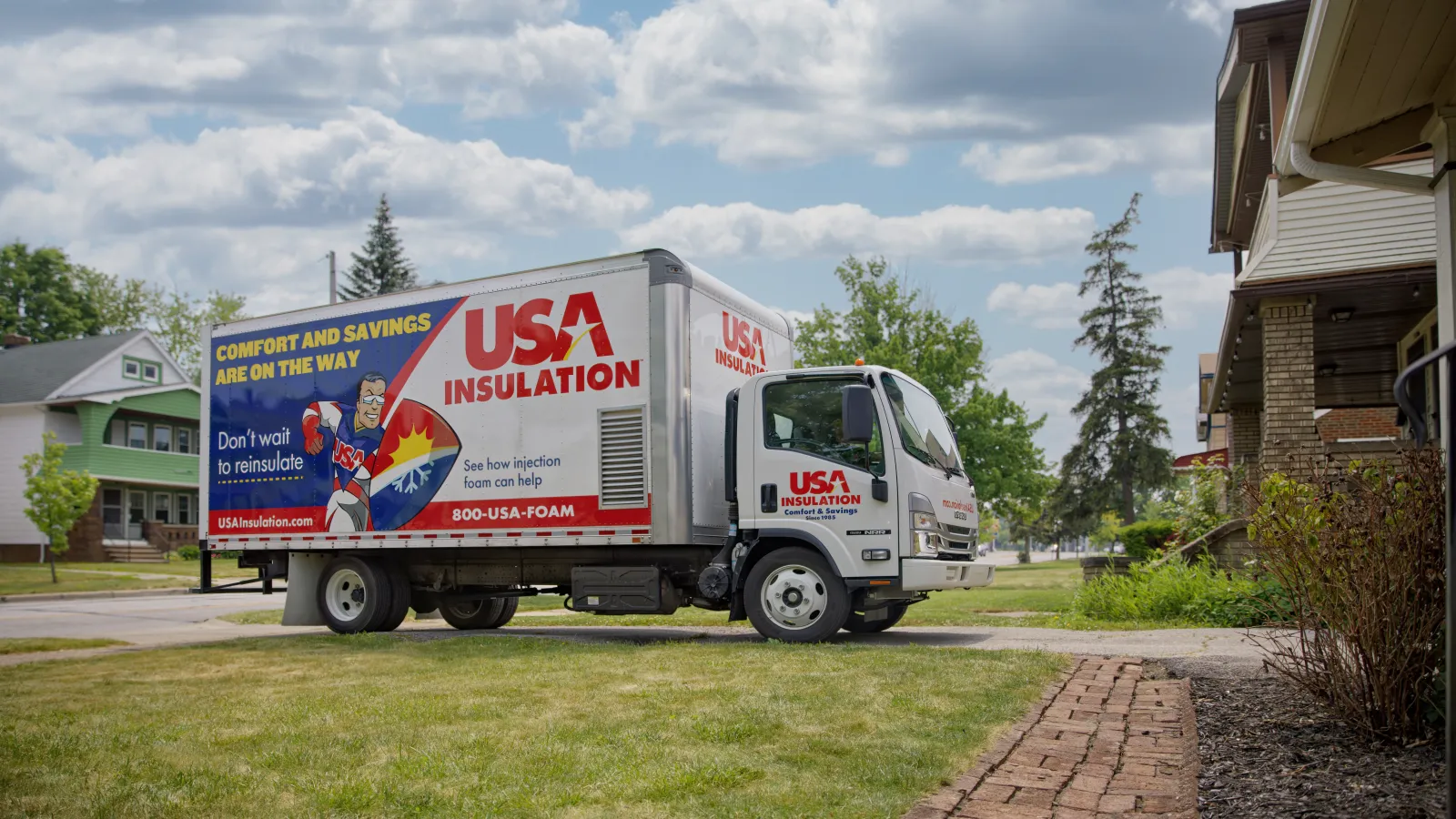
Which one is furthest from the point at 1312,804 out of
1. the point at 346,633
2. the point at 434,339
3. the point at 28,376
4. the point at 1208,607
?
the point at 28,376

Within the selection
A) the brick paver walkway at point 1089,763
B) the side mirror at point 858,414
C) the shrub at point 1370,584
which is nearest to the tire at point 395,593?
the side mirror at point 858,414

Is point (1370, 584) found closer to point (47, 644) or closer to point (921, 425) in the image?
point (921, 425)

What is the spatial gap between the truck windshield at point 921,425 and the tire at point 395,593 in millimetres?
6157

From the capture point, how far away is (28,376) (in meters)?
42.2

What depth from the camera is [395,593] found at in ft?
42.2

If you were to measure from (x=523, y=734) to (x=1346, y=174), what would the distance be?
5.91 m

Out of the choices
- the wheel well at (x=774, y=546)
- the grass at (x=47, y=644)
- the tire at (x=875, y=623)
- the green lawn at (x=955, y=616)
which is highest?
the wheel well at (x=774, y=546)

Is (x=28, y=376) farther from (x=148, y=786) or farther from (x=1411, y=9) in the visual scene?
(x=1411, y=9)

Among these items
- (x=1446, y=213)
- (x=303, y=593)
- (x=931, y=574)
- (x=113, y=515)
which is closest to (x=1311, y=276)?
(x=931, y=574)

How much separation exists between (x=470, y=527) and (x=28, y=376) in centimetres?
3850

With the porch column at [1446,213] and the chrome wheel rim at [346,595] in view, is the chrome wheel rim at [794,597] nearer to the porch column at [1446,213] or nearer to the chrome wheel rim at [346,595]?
the chrome wheel rim at [346,595]

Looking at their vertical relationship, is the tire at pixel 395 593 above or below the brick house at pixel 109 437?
below

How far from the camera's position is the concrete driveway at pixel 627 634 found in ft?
30.8

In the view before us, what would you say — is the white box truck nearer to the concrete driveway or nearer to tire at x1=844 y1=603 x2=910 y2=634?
tire at x1=844 y1=603 x2=910 y2=634
